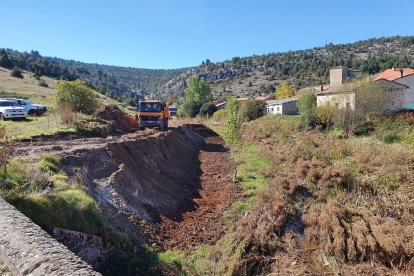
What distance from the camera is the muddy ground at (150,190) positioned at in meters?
11.2

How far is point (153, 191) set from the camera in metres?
15.1

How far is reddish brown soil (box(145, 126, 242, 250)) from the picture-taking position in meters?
11.1

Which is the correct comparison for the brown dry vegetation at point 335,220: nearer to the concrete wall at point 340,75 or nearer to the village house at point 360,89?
the village house at point 360,89

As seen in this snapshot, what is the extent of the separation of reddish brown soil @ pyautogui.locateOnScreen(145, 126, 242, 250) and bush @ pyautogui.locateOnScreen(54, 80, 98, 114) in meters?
13.6

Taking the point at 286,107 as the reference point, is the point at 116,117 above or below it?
below

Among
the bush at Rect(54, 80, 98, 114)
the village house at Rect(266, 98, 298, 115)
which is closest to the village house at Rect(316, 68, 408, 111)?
the village house at Rect(266, 98, 298, 115)

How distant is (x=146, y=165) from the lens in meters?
18.2

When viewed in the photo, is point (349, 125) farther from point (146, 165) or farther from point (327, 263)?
point (327, 263)

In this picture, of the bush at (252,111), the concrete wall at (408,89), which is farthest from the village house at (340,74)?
the concrete wall at (408,89)

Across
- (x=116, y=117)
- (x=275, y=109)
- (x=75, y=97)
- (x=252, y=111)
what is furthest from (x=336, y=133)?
(x=275, y=109)

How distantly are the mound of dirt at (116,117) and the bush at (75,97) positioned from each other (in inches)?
34.5

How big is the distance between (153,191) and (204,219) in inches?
110

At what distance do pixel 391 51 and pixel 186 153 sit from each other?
120 m

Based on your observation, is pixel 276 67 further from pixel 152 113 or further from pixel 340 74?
pixel 152 113
